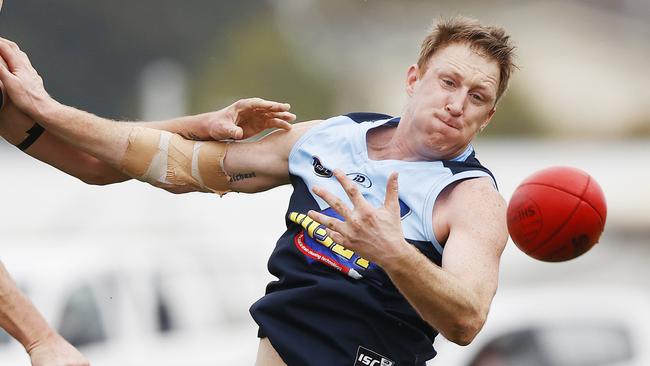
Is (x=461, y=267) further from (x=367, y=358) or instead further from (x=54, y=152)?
(x=54, y=152)

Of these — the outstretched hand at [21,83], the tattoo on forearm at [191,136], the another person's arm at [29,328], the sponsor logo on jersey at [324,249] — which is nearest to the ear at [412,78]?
the sponsor logo on jersey at [324,249]

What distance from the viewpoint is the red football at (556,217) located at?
17.4 ft

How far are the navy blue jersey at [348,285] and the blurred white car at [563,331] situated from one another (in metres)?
6.24

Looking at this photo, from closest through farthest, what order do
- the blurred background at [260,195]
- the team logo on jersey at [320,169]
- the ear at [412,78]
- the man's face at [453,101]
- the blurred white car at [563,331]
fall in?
the man's face at [453,101]
the team logo on jersey at [320,169]
the ear at [412,78]
the blurred background at [260,195]
the blurred white car at [563,331]

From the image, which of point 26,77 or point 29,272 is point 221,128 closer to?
point 26,77

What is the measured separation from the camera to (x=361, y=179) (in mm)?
5422

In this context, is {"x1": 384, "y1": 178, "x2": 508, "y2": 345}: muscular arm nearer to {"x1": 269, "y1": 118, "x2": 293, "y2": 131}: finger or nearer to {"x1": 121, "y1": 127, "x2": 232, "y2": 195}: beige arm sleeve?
{"x1": 269, "y1": 118, "x2": 293, "y2": 131}: finger

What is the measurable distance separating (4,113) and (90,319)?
18.7ft

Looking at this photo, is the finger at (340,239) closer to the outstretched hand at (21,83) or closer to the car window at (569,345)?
the outstretched hand at (21,83)

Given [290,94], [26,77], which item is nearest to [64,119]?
[26,77]

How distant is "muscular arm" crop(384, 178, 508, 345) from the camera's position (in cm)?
469

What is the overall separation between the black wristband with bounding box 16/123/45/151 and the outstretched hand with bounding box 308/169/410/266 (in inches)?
63.6

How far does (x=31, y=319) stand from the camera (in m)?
5.18

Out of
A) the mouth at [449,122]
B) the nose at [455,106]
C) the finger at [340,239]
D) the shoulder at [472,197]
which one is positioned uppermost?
the nose at [455,106]
